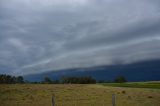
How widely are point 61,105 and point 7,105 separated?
26.8 ft

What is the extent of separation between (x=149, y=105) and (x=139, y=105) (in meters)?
2.27

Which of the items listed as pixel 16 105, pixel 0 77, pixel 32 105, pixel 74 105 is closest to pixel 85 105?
pixel 74 105

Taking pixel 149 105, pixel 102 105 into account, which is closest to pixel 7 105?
pixel 102 105

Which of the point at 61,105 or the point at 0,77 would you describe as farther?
the point at 0,77

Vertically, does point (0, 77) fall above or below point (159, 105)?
above

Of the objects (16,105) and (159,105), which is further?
(16,105)

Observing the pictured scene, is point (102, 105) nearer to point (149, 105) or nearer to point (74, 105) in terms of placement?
point (74, 105)

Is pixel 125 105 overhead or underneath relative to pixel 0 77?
underneath

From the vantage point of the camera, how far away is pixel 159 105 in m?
38.6

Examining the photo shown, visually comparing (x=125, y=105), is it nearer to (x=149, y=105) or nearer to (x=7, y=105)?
(x=149, y=105)

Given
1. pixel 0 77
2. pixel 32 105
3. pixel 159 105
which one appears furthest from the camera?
pixel 0 77

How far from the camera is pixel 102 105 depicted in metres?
39.2

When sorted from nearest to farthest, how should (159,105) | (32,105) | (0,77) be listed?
(159,105)
(32,105)
(0,77)

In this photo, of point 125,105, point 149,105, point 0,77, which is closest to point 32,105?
point 125,105
